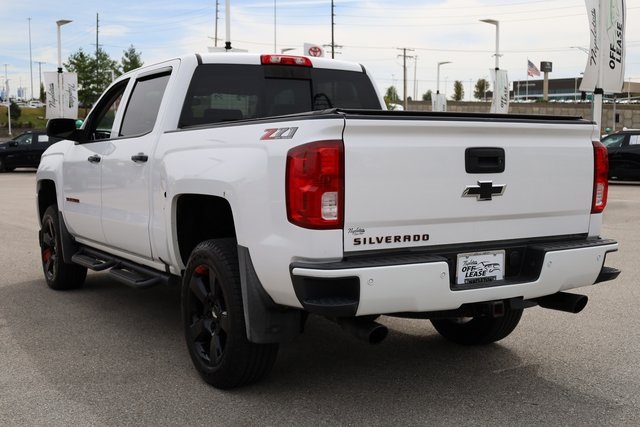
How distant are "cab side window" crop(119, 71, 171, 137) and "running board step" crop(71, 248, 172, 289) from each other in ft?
3.31

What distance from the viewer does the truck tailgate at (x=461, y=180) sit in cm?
369

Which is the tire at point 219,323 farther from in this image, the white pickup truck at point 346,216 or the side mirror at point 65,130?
the side mirror at point 65,130

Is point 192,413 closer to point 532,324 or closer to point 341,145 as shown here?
point 341,145

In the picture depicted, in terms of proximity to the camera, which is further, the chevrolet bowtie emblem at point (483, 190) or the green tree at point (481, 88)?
the green tree at point (481, 88)

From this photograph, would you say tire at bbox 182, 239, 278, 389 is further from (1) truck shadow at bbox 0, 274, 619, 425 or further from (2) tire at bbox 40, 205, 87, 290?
(2) tire at bbox 40, 205, 87, 290

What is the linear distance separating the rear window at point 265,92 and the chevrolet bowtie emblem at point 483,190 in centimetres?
212

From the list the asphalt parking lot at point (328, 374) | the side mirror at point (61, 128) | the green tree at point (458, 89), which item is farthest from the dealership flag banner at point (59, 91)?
the green tree at point (458, 89)

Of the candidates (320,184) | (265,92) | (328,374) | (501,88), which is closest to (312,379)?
(328,374)

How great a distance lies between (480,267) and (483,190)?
414 millimetres

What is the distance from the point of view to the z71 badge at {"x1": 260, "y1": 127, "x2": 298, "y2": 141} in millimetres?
3707

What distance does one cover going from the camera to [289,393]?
434 cm

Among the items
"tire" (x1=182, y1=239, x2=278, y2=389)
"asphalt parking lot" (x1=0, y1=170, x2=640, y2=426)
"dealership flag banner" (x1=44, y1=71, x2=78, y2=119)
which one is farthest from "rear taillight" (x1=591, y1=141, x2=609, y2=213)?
"dealership flag banner" (x1=44, y1=71, x2=78, y2=119)

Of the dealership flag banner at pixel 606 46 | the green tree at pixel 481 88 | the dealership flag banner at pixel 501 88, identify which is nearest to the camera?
the dealership flag banner at pixel 606 46

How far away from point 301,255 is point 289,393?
1.09 m
